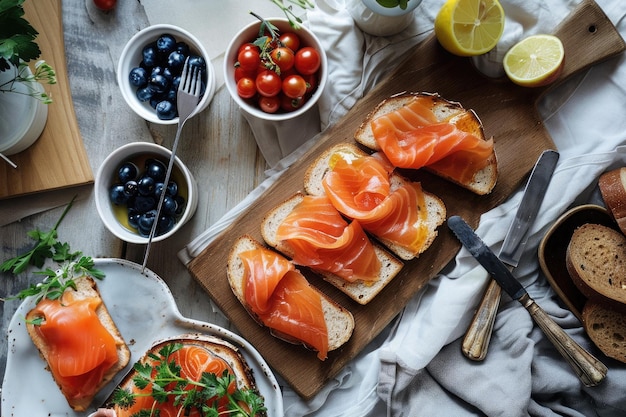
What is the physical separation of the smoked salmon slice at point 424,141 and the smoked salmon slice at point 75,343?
1.50m

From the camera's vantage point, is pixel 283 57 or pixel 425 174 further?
pixel 425 174

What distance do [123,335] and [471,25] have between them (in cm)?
208

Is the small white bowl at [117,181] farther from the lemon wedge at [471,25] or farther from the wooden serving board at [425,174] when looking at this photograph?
the lemon wedge at [471,25]

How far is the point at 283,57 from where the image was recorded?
8.05 ft

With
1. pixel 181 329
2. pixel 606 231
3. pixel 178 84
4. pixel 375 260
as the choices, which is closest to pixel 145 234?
pixel 181 329

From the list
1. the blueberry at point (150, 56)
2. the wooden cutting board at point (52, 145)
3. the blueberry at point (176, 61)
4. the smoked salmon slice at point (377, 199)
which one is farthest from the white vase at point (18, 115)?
the smoked salmon slice at point (377, 199)

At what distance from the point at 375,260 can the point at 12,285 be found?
5.69ft

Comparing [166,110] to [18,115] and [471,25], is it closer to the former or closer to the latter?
[18,115]

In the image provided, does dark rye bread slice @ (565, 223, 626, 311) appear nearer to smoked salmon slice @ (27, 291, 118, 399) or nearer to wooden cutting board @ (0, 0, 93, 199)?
smoked salmon slice @ (27, 291, 118, 399)

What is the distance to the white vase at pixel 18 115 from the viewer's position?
243 centimetres

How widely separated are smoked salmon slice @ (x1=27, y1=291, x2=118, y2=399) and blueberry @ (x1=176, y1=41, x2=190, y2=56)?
1188mm

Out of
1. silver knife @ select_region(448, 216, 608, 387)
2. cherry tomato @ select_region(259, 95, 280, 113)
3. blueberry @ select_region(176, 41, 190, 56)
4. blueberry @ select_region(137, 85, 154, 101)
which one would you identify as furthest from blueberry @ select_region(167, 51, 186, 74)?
silver knife @ select_region(448, 216, 608, 387)

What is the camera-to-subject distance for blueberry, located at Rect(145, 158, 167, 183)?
2.52m

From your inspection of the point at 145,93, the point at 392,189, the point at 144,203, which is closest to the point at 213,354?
the point at 144,203
